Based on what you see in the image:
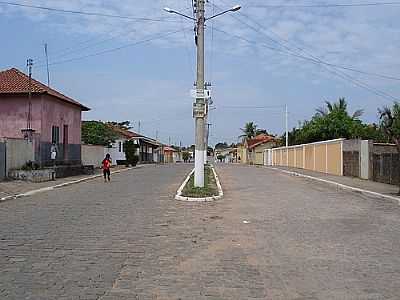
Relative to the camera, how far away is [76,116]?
35375 mm

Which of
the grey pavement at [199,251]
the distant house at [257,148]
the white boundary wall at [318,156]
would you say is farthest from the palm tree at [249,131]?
the grey pavement at [199,251]

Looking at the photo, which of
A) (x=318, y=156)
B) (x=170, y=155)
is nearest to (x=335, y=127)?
(x=318, y=156)

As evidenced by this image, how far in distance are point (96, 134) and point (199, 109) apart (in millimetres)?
37837

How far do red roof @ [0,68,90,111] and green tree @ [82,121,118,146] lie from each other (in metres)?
22.4

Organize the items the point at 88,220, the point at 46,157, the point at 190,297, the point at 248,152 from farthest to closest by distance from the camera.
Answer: the point at 248,152
the point at 46,157
the point at 88,220
the point at 190,297

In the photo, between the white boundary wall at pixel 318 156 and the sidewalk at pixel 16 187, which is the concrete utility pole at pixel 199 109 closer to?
the sidewalk at pixel 16 187

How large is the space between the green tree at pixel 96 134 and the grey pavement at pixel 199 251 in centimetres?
4016

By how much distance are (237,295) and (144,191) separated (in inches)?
579

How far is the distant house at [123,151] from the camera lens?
61531 mm

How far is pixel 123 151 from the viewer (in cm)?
6116

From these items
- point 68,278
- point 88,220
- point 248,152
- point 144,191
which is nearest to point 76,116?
point 144,191

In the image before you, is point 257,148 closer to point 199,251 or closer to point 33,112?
point 33,112

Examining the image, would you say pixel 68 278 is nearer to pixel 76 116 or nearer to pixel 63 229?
pixel 63 229

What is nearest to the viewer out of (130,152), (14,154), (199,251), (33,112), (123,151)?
(199,251)
